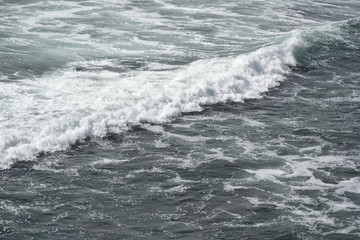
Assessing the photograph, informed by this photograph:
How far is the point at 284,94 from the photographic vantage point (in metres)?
23.9

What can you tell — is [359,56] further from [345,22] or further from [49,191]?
[49,191]

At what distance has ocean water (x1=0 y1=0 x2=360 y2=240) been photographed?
14492 millimetres

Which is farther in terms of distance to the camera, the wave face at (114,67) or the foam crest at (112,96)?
the wave face at (114,67)

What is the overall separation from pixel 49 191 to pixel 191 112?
25.2 ft

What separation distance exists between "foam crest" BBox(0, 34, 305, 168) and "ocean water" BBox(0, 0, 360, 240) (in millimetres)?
66

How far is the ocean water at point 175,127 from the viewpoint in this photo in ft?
47.5

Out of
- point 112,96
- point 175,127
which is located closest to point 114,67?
point 112,96

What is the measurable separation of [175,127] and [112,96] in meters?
3.24

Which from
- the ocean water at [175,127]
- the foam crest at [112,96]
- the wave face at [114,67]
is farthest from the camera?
the wave face at [114,67]

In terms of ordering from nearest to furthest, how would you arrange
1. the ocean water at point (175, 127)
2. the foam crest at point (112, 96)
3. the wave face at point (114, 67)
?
the ocean water at point (175, 127), the foam crest at point (112, 96), the wave face at point (114, 67)

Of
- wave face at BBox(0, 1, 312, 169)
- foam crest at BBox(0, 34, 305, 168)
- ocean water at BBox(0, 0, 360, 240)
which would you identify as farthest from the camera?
wave face at BBox(0, 1, 312, 169)

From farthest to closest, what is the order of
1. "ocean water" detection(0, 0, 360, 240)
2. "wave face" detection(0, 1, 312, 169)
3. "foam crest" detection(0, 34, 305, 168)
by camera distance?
1. "wave face" detection(0, 1, 312, 169)
2. "foam crest" detection(0, 34, 305, 168)
3. "ocean water" detection(0, 0, 360, 240)

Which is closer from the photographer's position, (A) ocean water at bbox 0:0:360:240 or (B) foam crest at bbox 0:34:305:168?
(A) ocean water at bbox 0:0:360:240

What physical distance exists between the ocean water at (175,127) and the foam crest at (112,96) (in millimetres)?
66
